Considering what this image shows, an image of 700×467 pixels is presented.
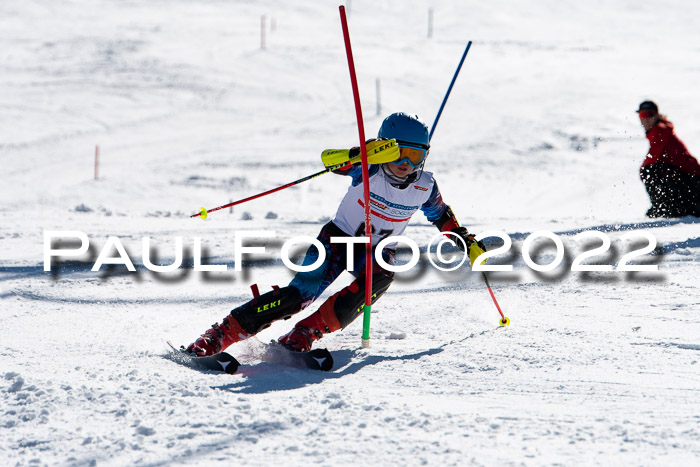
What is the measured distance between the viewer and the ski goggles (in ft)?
12.5

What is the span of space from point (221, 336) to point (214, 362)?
20 centimetres

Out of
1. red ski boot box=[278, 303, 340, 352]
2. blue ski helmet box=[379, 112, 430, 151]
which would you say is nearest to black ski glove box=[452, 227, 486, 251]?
blue ski helmet box=[379, 112, 430, 151]

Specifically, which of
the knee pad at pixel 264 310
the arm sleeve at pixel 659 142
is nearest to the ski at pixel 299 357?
the knee pad at pixel 264 310

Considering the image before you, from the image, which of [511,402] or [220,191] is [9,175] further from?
[511,402]

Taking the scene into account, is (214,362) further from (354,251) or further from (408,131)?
(408,131)

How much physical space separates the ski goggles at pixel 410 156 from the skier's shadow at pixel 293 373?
3.17 feet

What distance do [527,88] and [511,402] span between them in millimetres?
15613

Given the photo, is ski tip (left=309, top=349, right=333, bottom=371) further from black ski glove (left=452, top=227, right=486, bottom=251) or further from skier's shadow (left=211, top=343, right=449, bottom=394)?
black ski glove (left=452, top=227, right=486, bottom=251)

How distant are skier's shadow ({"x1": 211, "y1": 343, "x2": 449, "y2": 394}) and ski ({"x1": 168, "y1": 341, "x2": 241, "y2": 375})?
0.06 m

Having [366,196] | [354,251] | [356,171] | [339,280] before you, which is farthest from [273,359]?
[339,280]

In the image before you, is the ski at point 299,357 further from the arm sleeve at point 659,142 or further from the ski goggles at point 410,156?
the arm sleeve at point 659,142

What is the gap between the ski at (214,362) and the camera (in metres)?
3.34

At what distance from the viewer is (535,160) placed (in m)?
13.2

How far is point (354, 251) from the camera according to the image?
13.1 feet
